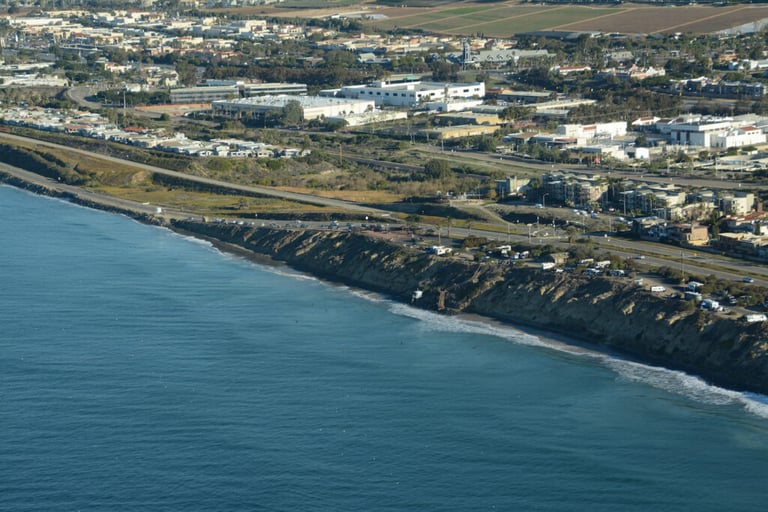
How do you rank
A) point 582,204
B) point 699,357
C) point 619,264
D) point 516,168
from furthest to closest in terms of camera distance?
1. point 516,168
2. point 582,204
3. point 619,264
4. point 699,357

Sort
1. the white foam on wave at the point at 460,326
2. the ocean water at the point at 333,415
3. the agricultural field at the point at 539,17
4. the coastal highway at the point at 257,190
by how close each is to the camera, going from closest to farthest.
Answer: the ocean water at the point at 333,415, the white foam on wave at the point at 460,326, the coastal highway at the point at 257,190, the agricultural field at the point at 539,17

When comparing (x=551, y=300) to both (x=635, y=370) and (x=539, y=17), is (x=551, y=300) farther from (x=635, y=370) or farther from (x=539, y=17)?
(x=539, y=17)

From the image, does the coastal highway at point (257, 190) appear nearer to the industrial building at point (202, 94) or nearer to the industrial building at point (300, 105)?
the industrial building at point (300, 105)

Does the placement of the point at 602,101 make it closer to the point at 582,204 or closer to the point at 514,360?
the point at 582,204

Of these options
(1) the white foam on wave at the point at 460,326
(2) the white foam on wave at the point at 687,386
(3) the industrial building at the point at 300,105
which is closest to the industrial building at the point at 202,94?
(3) the industrial building at the point at 300,105

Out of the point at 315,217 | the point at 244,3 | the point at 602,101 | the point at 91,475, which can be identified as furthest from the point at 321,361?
the point at 244,3

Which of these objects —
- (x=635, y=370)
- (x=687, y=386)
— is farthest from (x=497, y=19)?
(x=687, y=386)
